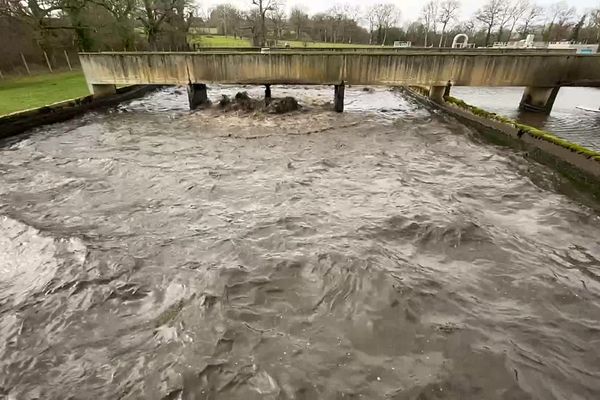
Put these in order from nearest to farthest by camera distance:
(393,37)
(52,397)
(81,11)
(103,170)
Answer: (52,397) → (103,170) → (81,11) → (393,37)

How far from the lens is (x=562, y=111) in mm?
16016

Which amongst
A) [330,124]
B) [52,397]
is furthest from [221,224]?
[330,124]

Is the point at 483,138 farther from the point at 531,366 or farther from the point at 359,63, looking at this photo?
the point at 531,366

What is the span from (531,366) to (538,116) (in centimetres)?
1460

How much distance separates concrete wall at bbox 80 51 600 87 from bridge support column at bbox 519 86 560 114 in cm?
52

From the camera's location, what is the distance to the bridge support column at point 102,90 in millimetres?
15711

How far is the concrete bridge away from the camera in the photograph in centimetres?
1382

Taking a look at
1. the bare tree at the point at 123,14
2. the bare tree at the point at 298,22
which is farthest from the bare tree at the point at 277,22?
the bare tree at the point at 123,14

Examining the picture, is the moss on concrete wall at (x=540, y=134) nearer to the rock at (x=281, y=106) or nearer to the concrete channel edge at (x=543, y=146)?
the concrete channel edge at (x=543, y=146)

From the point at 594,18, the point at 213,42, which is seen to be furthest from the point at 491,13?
the point at 213,42

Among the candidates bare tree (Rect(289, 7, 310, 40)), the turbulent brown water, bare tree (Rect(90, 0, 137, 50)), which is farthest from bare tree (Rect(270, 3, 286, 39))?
the turbulent brown water

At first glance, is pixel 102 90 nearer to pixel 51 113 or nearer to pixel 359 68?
pixel 51 113

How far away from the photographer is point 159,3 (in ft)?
95.3

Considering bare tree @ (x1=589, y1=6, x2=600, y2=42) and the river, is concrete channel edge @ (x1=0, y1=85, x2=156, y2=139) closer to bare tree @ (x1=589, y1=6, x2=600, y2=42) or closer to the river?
the river
